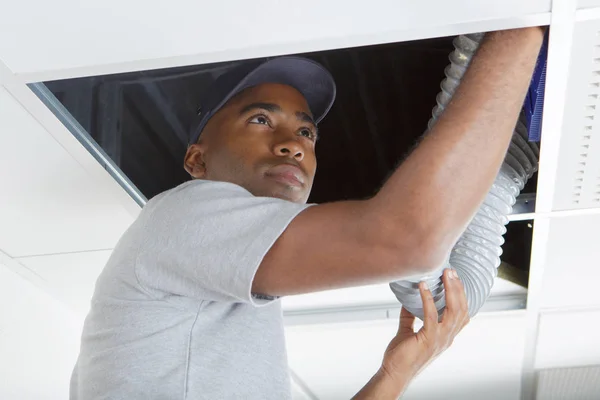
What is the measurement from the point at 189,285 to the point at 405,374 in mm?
633

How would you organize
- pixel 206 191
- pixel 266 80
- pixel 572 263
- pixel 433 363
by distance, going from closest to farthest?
pixel 206 191, pixel 266 80, pixel 572 263, pixel 433 363

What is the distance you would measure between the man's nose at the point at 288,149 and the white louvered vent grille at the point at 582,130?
0.53 meters

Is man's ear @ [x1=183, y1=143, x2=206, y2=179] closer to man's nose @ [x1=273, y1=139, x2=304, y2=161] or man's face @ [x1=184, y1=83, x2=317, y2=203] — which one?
man's face @ [x1=184, y1=83, x2=317, y2=203]

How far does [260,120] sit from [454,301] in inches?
21.6

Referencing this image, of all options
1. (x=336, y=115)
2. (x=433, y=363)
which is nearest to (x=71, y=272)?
(x=336, y=115)

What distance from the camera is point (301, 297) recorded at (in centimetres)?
243

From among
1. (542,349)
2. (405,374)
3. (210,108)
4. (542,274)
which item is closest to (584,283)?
(542,274)

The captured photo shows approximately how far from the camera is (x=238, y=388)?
131cm

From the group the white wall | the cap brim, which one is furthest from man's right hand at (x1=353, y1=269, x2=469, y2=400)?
the white wall

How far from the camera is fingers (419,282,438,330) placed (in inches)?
59.7

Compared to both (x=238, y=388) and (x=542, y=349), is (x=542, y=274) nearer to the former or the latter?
(x=542, y=349)

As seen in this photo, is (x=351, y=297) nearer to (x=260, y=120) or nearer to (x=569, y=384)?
(x=260, y=120)

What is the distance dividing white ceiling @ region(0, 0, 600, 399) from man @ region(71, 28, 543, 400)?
155 mm

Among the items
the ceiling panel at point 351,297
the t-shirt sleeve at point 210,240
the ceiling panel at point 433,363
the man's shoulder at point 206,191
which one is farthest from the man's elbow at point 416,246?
the ceiling panel at point 433,363
